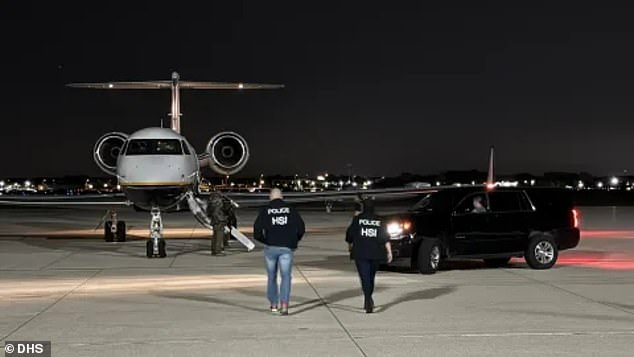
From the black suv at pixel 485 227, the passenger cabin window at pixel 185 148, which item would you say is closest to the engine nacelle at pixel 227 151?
the passenger cabin window at pixel 185 148

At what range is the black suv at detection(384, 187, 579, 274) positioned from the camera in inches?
577

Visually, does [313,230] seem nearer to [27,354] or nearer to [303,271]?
[303,271]

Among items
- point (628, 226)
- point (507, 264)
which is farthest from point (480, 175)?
point (507, 264)

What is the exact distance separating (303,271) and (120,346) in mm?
7447

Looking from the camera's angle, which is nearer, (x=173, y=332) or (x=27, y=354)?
(x=27, y=354)

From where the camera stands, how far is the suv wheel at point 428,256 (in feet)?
47.5

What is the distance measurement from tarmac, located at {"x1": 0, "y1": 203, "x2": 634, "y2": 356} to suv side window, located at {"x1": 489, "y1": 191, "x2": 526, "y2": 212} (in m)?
1.20

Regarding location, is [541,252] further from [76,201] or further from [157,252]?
[76,201]

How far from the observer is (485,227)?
49.9ft

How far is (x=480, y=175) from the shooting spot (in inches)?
7564

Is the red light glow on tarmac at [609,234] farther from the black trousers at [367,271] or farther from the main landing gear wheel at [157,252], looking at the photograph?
the black trousers at [367,271]

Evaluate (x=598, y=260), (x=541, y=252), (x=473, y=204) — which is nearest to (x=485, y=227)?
(x=473, y=204)

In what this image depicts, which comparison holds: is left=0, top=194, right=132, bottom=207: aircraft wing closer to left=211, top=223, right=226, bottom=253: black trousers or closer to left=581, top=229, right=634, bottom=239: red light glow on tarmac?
left=211, top=223, right=226, bottom=253: black trousers

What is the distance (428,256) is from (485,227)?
147 centimetres
